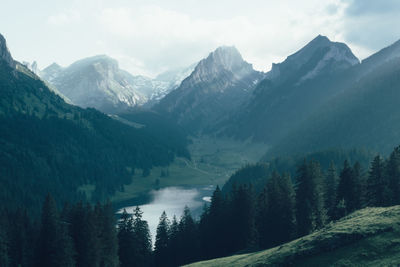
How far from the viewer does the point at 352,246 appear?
4475cm

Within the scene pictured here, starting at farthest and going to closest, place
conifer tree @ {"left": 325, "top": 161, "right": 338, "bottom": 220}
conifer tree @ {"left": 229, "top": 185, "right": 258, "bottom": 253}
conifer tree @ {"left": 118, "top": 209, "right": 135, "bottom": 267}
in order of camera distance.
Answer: conifer tree @ {"left": 118, "top": 209, "right": 135, "bottom": 267} < conifer tree @ {"left": 229, "top": 185, "right": 258, "bottom": 253} < conifer tree @ {"left": 325, "top": 161, "right": 338, "bottom": 220}

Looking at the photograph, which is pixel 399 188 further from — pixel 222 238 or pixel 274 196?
pixel 222 238

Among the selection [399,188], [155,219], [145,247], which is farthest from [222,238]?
[155,219]

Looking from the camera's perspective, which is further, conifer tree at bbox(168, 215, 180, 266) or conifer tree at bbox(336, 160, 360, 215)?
conifer tree at bbox(168, 215, 180, 266)

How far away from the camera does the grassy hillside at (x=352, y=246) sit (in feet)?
138

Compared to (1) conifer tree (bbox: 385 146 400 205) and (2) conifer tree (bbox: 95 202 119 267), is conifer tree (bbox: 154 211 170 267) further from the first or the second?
(1) conifer tree (bbox: 385 146 400 205)

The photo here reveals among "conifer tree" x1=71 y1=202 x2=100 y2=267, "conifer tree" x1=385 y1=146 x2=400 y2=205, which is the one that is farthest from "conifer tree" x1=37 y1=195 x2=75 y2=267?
"conifer tree" x1=385 y1=146 x2=400 y2=205

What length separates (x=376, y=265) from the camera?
3997 centimetres

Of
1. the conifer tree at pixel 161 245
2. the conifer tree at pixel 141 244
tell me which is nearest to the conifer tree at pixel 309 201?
the conifer tree at pixel 141 244

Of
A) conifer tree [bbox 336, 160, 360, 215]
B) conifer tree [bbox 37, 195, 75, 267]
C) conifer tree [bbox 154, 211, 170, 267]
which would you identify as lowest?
conifer tree [bbox 154, 211, 170, 267]

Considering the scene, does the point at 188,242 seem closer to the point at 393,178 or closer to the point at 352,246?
the point at 393,178

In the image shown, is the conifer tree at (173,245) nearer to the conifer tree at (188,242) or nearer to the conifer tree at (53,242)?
the conifer tree at (188,242)

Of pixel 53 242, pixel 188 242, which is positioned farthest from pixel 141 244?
pixel 53 242

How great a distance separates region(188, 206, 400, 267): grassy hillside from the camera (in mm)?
42031
